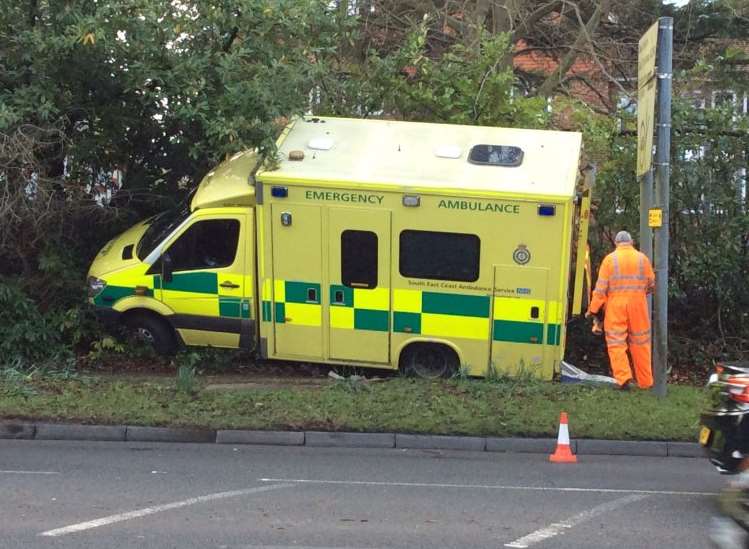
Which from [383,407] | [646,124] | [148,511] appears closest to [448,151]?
[646,124]

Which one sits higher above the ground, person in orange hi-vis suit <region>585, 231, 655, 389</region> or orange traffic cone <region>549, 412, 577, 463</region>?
person in orange hi-vis suit <region>585, 231, 655, 389</region>

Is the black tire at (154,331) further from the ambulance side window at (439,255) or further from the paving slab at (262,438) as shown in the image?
the ambulance side window at (439,255)

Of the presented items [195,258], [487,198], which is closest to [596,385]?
[487,198]

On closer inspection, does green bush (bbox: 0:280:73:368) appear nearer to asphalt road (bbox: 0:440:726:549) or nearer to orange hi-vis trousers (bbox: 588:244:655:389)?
asphalt road (bbox: 0:440:726:549)

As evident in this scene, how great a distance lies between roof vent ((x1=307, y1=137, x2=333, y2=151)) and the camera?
987cm

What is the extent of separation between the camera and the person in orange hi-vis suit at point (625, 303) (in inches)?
361

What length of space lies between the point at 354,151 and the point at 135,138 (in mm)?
3434

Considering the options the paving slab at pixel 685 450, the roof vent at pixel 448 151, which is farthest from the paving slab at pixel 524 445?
the roof vent at pixel 448 151

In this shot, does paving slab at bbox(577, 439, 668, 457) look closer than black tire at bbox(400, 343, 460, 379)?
Yes

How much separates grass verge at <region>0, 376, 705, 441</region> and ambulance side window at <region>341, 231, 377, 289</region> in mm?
1184

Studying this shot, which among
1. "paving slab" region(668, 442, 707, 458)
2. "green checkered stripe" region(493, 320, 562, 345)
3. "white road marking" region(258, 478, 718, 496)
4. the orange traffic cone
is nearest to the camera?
"white road marking" region(258, 478, 718, 496)

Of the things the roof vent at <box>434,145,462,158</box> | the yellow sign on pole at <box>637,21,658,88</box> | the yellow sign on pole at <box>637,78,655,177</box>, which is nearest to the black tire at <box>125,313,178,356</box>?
the roof vent at <box>434,145,462,158</box>

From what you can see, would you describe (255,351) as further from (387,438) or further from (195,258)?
(387,438)

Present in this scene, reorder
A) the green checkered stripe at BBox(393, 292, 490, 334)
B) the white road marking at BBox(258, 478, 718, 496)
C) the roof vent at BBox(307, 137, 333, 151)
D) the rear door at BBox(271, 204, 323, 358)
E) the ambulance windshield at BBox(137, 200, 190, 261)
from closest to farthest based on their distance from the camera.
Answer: the white road marking at BBox(258, 478, 718, 496) < the green checkered stripe at BBox(393, 292, 490, 334) < the rear door at BBox(271, 204, 323, 358) < the roof vent at BBox(307, 137, 333, 151) < the ambulance windshield at BBox(137, 200, 190, 261)
